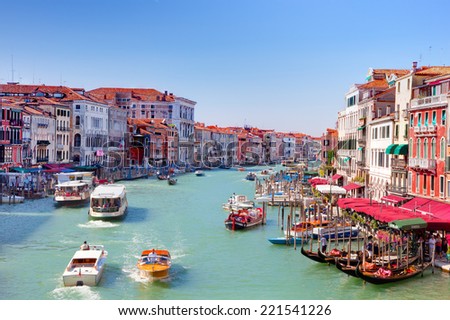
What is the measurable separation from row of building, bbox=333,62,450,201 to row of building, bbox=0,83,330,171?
882 cm

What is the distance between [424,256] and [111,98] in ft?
97.2

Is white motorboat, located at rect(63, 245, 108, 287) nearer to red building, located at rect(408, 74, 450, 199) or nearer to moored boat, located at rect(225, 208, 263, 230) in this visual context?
moored boat, located at rect(225, 208, 263, 230)

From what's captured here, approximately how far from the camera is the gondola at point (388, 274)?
7.12m

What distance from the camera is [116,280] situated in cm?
745

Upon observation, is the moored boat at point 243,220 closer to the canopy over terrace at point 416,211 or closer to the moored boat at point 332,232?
the moored boat at point 332,232

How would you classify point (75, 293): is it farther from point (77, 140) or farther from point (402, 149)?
point (77, 140)

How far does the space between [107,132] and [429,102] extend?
63.9 feet

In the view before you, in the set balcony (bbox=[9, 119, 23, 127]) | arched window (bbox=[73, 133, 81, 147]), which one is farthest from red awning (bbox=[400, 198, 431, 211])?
arched window (bbox=[73, 133, 81, 147])

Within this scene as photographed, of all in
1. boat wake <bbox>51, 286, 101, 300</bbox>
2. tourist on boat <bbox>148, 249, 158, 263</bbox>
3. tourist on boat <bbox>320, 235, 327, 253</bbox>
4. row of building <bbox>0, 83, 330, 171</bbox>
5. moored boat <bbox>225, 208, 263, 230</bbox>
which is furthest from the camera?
row of building <bbox>0, 83, 330, 171</bbox>

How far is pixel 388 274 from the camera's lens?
7.26 m

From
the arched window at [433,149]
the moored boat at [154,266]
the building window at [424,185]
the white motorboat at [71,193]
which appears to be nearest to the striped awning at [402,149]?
the building window at [424,185]

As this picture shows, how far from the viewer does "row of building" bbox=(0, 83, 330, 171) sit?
19.2 meters

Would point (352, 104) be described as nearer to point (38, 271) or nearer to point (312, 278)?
point (312, 278)
